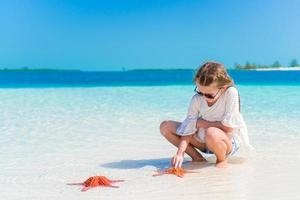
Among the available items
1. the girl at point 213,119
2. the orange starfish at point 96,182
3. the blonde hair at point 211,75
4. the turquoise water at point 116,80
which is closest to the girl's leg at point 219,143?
the girl at point 213,119

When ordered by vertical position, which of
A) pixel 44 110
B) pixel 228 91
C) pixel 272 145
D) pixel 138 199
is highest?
pixel 44 110

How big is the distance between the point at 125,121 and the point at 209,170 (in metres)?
3.50

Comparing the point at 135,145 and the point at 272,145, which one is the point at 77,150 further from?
the point at 272,145

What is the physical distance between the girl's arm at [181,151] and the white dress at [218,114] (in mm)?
39

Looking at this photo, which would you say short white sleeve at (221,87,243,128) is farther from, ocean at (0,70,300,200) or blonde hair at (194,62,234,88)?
ocean at (0,70,300,200)

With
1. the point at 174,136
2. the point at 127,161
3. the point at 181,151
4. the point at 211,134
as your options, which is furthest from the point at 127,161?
the point at 211,134

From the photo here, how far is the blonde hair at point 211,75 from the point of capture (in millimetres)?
3764

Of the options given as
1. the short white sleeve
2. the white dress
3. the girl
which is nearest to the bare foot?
the girl

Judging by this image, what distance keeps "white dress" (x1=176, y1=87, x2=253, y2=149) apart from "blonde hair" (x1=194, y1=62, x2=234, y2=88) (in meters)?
0.11

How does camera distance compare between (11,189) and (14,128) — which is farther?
(14,128)

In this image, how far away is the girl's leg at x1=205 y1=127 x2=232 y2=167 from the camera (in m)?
3.84

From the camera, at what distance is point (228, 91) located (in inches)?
154

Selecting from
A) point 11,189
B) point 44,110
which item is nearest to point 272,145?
point 11,189

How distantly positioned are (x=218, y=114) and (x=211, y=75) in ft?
1.25
